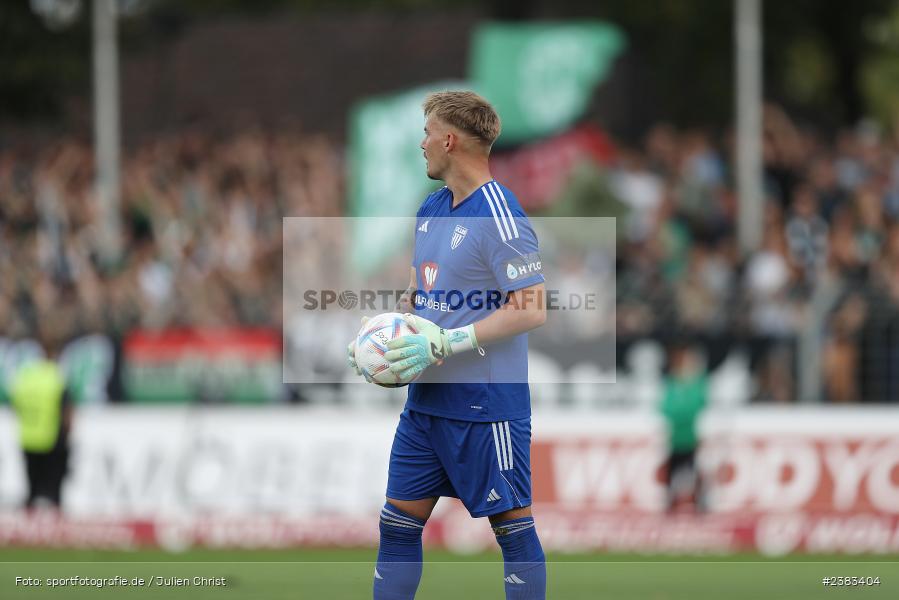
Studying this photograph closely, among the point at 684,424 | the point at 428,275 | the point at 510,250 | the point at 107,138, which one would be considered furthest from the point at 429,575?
the point at 107,138

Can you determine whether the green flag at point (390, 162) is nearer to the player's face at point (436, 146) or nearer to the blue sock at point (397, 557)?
the player's face at point (436, 146)

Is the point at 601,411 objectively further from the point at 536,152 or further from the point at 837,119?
the point at 837,119

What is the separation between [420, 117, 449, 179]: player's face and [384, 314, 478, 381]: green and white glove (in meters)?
0.73

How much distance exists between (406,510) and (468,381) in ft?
2.07

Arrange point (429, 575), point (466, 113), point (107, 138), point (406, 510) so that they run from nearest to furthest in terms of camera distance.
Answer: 1. point (466, 113)
2. point (406, 510)
3. point (429, 575)
4. point (107, 138)

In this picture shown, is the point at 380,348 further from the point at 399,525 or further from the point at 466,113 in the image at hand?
the point at 466,113

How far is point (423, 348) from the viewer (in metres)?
6.16

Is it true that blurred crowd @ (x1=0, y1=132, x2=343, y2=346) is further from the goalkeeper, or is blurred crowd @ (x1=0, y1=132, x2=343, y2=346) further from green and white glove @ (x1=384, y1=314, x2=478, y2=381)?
green and white glove @ (x1=384, y1=314, x2=478, y2=381)

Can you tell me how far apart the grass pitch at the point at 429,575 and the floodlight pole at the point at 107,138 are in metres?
5.14

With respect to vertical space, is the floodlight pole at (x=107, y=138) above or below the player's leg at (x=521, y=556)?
above

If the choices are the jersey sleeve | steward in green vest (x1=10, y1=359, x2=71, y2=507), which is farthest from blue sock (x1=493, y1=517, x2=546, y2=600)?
steward in green vest (x1=10, y1=359, x2=71, y2=507)

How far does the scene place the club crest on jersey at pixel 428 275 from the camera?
6.46m

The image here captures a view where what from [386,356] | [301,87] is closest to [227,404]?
[386,356]

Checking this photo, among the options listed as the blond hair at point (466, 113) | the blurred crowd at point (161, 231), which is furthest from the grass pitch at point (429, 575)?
the blurred crowd at point (161, 231)
